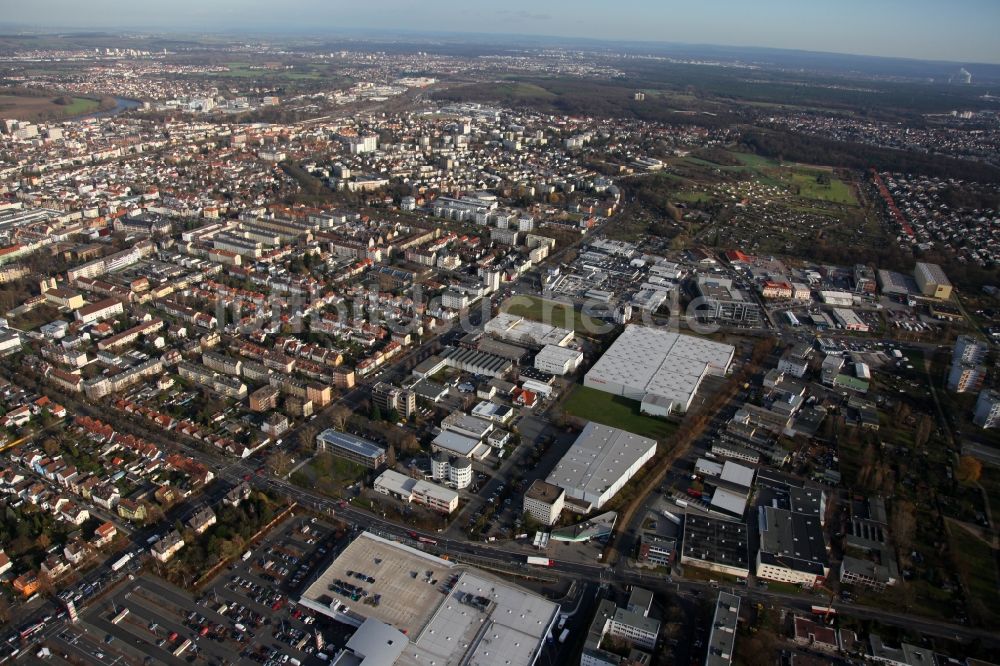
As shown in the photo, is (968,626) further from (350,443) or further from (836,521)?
(350,443)

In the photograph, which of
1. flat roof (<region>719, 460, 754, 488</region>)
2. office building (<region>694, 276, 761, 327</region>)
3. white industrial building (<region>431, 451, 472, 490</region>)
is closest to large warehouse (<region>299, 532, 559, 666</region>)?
white industrial building (<region>431, 451, 472, 490</region>)

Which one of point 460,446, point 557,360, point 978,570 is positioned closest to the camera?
point 978,570

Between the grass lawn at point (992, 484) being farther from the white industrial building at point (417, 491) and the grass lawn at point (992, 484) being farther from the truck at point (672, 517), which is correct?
the white industrial building at point (417, 491)

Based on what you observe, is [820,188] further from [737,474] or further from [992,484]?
[737,474]

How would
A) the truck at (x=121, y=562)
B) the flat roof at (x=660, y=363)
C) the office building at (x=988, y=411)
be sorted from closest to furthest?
the truck at (x=121, y=562) → the office building at (x=988, y=411) → the flat roof at (x=660, y=363)

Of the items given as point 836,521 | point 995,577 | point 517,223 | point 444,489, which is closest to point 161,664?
point 444,489

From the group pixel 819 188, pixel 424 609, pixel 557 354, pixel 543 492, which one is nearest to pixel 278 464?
pixel 424 609

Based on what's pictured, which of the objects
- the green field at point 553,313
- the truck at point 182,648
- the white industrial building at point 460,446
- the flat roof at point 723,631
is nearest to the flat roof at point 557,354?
the green field at point 553,313
